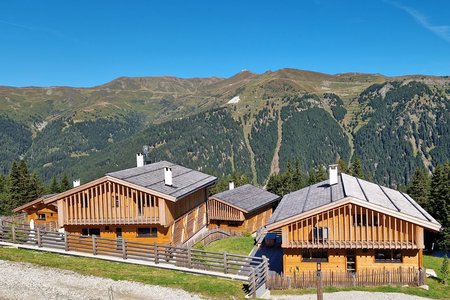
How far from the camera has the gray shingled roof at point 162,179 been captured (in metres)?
33.7

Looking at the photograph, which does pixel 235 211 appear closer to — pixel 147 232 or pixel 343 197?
pixel 147 232

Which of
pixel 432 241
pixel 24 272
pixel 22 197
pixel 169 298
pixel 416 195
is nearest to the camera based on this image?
pixel 169 298

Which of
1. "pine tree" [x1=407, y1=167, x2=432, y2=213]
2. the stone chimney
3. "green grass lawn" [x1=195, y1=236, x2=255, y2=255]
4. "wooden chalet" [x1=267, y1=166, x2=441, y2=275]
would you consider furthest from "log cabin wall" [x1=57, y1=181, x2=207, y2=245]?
"pine tree" [x1=407, y1=167, x2=432, y2=213]

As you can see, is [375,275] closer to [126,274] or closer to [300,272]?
[300,272]

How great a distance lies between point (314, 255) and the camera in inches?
1168

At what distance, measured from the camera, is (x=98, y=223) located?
111 feet

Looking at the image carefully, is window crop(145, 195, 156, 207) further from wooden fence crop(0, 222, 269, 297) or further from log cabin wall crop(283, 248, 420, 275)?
log cabin wall crop(283, 248, 420, 275)

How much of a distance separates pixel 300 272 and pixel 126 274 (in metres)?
12.1

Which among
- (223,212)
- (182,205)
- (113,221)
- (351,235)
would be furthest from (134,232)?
(223,212)

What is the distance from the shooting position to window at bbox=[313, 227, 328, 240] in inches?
1144

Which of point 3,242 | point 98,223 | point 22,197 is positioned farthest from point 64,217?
point 22,197

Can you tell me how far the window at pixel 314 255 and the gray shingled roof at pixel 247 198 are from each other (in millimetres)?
24399

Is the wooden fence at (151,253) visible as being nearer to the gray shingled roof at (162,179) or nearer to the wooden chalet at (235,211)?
the gray shingled roof at (162,179)

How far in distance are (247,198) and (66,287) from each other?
39793 millimetres
